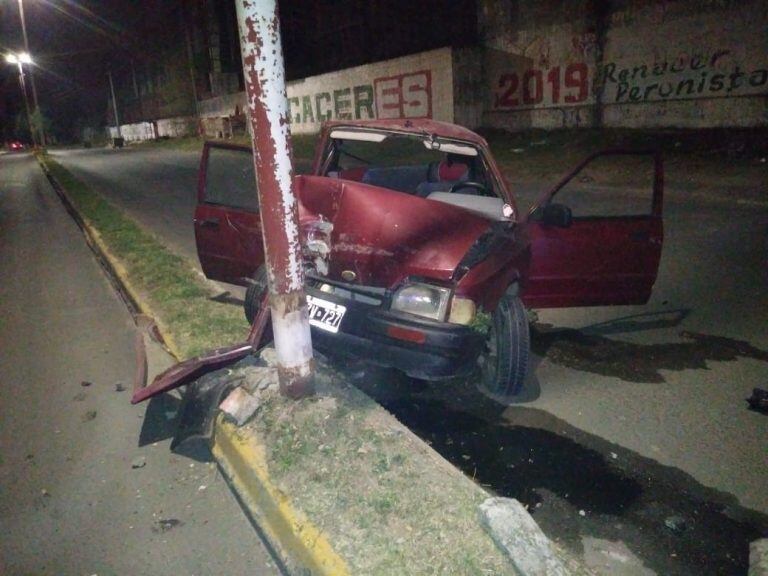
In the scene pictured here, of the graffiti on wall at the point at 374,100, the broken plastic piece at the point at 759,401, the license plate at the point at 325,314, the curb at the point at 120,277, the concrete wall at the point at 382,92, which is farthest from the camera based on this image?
the graffiti on wall at the point at 374,100

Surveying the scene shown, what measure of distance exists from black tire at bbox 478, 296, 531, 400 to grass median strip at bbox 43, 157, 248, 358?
1.96 meters

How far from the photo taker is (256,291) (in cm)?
415

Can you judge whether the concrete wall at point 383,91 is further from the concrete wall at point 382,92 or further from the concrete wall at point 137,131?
the concrete wall at point 137,131

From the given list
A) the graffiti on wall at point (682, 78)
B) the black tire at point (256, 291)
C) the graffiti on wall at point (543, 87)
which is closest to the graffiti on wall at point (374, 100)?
the graffiti on wall at point (543, 87)

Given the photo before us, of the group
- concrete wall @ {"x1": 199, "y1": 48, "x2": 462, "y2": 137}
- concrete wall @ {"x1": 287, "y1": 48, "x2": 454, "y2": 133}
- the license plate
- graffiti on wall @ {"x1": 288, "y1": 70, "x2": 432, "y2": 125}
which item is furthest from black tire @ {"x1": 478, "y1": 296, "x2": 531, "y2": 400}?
concrete wall @ {"x1": 287, "y1": 48, "x2": 454, "y2": 133}

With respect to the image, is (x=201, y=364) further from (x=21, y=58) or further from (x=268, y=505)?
(x=21, y=58)

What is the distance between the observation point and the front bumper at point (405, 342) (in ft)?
9.94

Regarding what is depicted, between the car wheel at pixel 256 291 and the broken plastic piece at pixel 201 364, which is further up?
the car wheel at pixel 256 291

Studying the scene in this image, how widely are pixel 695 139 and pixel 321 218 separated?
13.4 metres

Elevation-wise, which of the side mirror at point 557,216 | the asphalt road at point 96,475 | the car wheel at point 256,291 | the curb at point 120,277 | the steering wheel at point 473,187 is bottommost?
the asphalt road at point 96,475

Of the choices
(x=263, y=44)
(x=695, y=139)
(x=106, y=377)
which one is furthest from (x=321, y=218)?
(x=695, y=139)

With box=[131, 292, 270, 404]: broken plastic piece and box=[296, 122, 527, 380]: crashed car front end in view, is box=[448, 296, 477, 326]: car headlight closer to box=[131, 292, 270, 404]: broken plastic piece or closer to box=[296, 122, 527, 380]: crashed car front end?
box=[296, 122, 527, 380]: crashed car front end

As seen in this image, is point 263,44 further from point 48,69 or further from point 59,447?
point 48,69

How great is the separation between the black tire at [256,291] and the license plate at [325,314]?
767mm
